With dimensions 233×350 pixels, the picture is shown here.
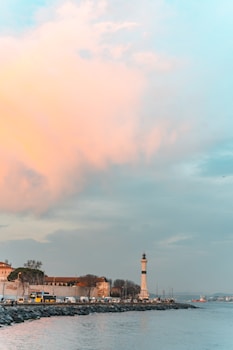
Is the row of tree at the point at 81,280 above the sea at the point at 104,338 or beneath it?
above

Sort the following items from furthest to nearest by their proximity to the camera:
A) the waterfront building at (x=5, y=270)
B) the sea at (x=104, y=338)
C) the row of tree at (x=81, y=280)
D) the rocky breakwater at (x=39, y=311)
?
1. the waterfront building at (x=5, y=270)
2. the row of tree at (x=81, y=280)
3. the rocky breakwater at (x=39, y=311)
4. the sea at (x=104, y=338)

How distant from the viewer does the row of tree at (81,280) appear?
101 meters

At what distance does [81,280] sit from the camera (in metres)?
120

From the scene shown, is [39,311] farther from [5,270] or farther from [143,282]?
[5,270]

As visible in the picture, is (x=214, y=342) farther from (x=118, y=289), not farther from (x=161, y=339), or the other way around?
(x=118, y=289)

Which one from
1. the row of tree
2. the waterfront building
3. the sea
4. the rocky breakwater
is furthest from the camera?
the waterfront building

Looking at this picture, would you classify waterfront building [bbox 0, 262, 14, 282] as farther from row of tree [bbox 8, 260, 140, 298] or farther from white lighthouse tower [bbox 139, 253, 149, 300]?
white lighthouse tower [bbox 139, 253, 149, 300]

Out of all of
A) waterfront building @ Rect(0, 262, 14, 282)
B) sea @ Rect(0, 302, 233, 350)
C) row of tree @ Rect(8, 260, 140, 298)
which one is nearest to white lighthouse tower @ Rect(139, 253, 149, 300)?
row of tree @ Rect(8, 260, 140, 298)

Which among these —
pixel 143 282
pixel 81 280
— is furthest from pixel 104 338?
pixel 81 280

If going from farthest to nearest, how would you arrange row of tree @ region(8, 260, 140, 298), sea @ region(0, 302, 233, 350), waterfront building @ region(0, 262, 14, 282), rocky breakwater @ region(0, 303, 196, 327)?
waterfront building @ region(0, 262, 14, 282) → row of tree @ region(8, 260, 140, 298) → rocky breakwater @ region(0, 303, 196, 327) → sea @ region(0, 302, 233, 350)

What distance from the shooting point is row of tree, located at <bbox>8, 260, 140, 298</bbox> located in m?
101

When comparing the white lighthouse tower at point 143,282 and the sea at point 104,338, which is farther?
the white lighthouse tower at point 143,282

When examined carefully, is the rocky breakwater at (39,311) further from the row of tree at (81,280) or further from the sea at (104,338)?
the row of tree at (81,280)

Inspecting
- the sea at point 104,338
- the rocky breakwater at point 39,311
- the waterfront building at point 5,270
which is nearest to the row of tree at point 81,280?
the waterfront building at point 5,270
